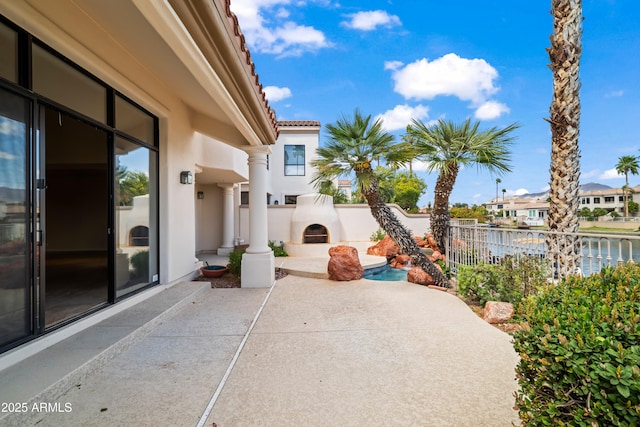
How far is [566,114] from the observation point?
609cm

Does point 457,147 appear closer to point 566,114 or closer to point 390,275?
point 566,114

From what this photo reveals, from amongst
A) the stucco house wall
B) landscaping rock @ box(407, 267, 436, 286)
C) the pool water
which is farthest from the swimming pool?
the stucco house wall

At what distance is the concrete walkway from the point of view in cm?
238

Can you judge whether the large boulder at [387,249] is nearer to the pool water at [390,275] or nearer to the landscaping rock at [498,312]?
the pool water at [390,275]

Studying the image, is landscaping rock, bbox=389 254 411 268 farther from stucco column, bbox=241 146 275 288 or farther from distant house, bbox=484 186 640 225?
distant house, bbox=484 186 640 225

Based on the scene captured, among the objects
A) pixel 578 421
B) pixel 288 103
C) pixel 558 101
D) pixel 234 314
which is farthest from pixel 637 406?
pixel 288 103

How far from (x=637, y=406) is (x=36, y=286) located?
4760 mm

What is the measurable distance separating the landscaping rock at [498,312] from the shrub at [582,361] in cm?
282

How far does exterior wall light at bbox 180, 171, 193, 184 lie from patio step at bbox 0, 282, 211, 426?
9.30ft

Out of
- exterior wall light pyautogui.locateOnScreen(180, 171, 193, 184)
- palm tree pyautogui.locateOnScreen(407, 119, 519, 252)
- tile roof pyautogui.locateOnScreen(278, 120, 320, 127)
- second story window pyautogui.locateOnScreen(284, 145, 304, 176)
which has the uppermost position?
tile roof pyautogui.locateOnScreen(278, 120, 320, 127)

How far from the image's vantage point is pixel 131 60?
4578 millimetres

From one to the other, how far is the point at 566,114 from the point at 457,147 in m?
2.19

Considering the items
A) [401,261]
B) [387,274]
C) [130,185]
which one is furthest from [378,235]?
[130,185]

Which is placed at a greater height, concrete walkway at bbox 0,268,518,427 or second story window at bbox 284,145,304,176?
second story window at bbox 284,145,304,176
